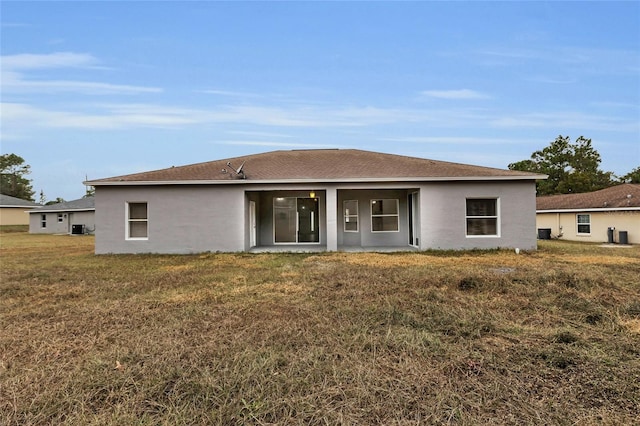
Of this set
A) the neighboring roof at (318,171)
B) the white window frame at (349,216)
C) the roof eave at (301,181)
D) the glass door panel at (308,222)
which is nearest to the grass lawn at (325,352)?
the roof eave at (301,181)

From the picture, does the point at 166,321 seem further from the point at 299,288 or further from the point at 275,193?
the point at 275,193

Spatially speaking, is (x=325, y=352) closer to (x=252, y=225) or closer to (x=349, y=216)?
(x=252, y=225)

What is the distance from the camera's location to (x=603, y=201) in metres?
19.2

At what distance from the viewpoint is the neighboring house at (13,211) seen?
36.6 meters

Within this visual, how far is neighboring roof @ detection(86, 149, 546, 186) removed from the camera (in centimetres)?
1291

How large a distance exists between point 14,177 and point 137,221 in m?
59.7

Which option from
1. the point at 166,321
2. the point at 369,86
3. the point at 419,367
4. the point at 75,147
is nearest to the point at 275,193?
the point at 369,86

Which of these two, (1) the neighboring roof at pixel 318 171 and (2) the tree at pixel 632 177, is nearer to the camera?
(1) the neighboring roof at pixel 318 171

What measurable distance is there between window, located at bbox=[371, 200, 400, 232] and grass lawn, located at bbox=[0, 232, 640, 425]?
8.05 meters

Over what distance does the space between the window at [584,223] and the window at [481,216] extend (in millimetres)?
10592

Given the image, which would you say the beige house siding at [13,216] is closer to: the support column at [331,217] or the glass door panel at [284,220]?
the glass door panel at [284,220]

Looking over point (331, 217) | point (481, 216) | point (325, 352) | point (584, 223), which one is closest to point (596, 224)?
point (584, 223)

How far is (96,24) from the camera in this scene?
42.6 ft

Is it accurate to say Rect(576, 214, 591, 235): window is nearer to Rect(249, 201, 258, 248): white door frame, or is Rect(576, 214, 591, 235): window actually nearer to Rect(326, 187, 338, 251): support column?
Rect(326, 187, 338, 251): support column
